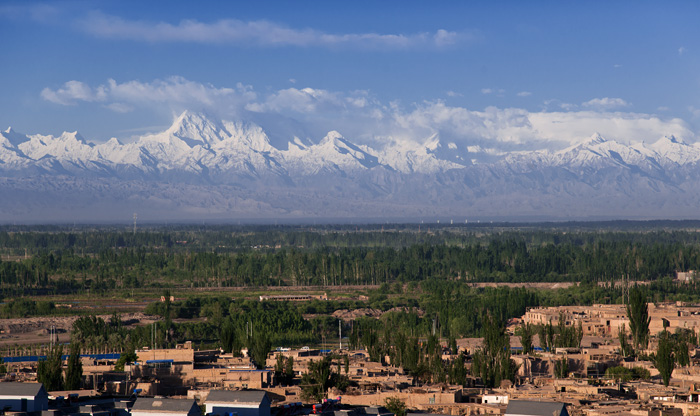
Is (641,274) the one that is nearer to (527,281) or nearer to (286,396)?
(527,281)

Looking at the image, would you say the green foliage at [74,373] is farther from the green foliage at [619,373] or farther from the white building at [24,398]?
the green foliage at [619,373]

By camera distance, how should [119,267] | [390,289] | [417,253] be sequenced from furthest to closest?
[417,253]
[119,267]
[390,289]

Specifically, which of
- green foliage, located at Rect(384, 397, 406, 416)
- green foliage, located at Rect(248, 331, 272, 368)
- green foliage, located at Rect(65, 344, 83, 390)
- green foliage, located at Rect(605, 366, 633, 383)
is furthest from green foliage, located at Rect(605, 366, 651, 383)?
green foliage, located at Rect(65, 344, 83, 390)

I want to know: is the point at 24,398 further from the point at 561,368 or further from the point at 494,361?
the point at 561,368

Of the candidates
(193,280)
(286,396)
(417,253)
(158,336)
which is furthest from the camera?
(417,253)

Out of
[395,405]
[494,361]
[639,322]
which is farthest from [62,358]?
[639,322]

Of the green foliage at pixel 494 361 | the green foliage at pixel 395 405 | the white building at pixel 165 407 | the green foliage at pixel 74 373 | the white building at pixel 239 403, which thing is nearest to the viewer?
the white building at pixel 165 407

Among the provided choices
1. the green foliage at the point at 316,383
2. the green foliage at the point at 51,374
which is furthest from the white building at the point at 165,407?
the green foliage at the point at 51,374

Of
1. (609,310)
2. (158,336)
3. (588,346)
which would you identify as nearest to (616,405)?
(588,346)
